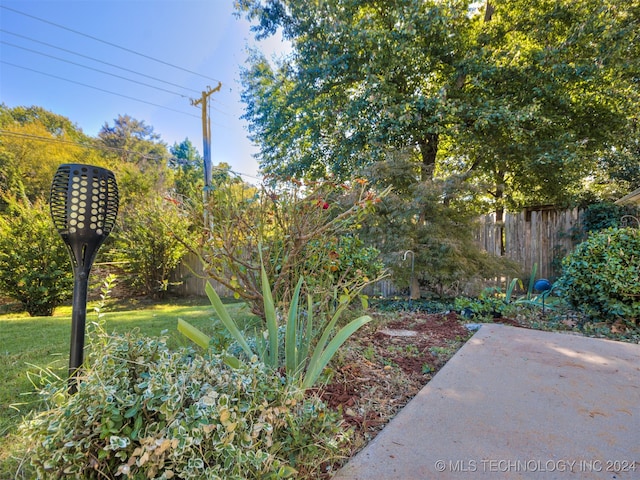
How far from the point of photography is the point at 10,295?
5746 millimetres

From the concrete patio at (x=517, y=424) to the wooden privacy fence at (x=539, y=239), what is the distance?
15.5 ft

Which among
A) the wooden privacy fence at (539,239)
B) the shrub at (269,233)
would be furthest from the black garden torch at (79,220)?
the wooden privacy fence at (539,239)

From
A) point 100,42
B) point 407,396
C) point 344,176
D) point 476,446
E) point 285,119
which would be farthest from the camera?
point 100,42

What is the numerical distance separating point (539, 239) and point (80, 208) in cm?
762

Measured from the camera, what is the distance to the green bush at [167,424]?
874mm

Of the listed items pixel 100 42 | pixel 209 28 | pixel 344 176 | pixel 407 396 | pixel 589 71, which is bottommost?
pixel 407 396

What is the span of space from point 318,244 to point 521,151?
6036 mm

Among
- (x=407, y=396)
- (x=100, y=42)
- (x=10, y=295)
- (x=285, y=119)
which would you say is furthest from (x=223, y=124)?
(x=407, y=396)

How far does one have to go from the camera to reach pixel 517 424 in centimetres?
146

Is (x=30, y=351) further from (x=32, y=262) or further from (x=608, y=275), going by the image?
(x=608, y=275)

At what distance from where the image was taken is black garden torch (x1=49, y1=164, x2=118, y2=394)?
4.41ft

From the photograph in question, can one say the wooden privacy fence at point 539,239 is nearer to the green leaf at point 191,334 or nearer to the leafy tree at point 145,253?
the green leaf at point 191,334

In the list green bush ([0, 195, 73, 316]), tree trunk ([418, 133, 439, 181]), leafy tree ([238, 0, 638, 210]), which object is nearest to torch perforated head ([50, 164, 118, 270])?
leafy tree ([238, 0, 638, 210])

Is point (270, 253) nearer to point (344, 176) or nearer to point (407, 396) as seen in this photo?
point (407, 396)
